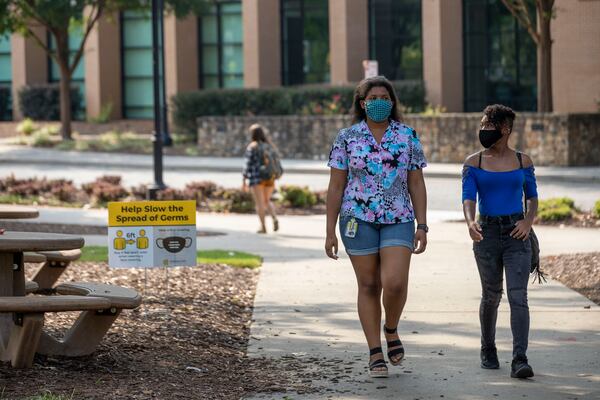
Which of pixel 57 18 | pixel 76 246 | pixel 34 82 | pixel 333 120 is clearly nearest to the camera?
pixel 76 246

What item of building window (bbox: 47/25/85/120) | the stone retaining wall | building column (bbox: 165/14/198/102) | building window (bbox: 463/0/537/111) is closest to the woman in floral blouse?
the stone retaining wall

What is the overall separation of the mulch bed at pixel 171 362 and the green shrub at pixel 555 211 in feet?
27.4

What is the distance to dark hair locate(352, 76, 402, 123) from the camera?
845 cm

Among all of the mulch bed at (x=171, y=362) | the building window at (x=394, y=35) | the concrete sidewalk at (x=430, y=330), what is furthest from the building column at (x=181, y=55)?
the mulch bed at (x=171, y=362)

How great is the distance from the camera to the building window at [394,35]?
143 ft

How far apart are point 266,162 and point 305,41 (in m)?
27.8

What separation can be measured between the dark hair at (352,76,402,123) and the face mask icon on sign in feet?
7.42

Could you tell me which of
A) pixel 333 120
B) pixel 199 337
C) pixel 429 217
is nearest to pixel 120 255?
pixel 199 337

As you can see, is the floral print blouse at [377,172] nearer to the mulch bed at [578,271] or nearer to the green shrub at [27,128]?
the mulch bed at [578,271]

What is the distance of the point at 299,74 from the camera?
153 feet

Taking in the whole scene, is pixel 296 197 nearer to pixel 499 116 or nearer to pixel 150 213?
pixel 150 213

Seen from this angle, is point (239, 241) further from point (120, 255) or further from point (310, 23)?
point (310, 23)

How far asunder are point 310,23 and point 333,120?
494 inches

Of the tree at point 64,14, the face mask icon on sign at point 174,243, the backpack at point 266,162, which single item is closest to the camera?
the face mask icon on sign at point 174,243
